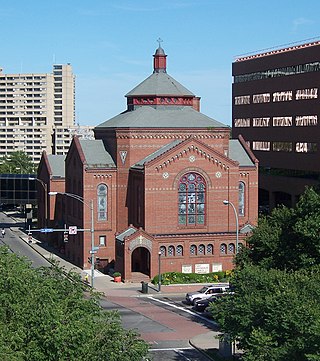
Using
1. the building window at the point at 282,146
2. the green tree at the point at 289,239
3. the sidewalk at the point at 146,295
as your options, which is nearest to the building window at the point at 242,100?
the building window at the point at 282,146

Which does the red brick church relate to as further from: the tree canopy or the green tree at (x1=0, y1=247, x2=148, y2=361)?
the green tree at (x1=0, y1=247, x2=148, y2=361)

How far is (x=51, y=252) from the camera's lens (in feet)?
283

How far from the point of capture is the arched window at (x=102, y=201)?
76.1 m

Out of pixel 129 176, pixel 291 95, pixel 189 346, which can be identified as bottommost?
pixel 189 346

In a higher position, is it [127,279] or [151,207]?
[151,207]

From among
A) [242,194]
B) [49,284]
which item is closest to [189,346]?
[49,284]

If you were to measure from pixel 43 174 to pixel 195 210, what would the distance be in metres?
30.3

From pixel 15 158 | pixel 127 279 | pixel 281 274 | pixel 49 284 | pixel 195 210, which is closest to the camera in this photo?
pixel 49 284

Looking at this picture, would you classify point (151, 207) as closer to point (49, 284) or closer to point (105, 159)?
point (105, 159)

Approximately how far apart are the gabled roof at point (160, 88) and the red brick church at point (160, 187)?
96 mm

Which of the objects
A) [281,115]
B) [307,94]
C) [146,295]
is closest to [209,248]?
[146,295]

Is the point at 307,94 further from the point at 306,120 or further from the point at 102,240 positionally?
the point at 102,240

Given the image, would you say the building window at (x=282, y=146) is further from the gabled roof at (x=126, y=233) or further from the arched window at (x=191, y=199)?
the gabled roof at (x=126, y=233)

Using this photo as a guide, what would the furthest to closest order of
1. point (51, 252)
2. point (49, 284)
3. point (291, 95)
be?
point (291, 95), point (51, 252), point (49, 284)
